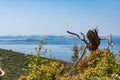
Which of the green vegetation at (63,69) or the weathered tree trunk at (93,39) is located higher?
the weathered tree trunk at (93,39)

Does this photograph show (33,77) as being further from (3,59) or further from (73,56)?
(3,59)

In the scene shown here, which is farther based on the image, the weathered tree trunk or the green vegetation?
the weathered tree trunk

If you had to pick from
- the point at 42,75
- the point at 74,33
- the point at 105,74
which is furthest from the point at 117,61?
the point at 74,33

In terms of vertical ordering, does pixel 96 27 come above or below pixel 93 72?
above

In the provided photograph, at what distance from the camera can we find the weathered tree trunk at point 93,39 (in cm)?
3812

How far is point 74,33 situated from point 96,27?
342 cm

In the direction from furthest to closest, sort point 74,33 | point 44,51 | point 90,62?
point 74,33 < point 90,62 < point 44,51

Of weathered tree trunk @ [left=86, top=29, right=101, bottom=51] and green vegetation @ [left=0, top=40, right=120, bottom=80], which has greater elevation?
weathered tree trunk @ [left=86, top=29, right=101, bottom=51]

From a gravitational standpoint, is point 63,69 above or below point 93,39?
below

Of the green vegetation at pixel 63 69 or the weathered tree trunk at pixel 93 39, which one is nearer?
the green vegetation at pixel 63 69

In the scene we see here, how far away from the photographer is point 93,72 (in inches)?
981

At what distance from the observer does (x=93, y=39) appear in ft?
126

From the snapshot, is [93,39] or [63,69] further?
[93,39]

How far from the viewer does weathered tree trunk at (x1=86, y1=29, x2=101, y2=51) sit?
38.1m
